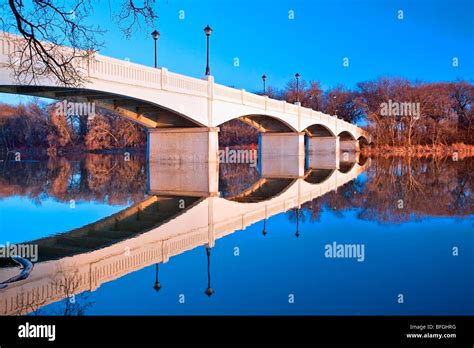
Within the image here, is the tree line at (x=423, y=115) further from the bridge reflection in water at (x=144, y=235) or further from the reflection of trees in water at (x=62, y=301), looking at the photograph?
A: the reflection of trees in water at (x=62, y=301)

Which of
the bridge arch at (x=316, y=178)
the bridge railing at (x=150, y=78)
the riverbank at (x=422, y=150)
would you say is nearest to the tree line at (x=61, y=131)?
the riverbank at (x=422, y=150)

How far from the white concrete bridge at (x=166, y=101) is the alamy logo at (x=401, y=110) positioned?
19.1 metres

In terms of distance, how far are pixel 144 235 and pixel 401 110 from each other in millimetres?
53315

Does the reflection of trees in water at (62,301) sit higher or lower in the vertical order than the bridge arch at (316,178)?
lower

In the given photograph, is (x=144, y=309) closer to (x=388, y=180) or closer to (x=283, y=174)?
(x=388, y=180)

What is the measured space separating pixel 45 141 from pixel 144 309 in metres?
66.4

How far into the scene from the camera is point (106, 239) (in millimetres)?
8195

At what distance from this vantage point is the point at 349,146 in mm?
64375

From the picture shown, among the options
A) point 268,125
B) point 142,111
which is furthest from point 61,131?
point 142,111

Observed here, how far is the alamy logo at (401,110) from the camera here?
52.1m

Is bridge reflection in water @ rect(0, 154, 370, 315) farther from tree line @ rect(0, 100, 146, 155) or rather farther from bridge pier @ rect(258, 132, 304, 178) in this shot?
tree line @ rect(0, 100, 146, 155)
